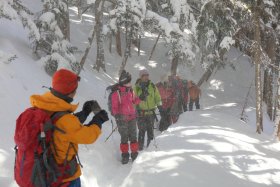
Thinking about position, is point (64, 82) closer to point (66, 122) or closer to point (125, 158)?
point (66, 122)

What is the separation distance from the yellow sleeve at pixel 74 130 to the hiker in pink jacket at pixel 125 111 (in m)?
4.54

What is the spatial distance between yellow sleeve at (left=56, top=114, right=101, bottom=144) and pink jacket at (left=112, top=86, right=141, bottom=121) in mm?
4542

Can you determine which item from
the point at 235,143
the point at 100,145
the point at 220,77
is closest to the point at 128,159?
the point at 100,145

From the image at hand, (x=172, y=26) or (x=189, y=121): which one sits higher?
(x=172, y=26)

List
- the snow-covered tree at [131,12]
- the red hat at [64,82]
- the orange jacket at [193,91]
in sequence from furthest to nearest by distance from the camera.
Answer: the orange jacket at [193,91] < the snow-covered tree at [131,12] < the red hat at [64,82]

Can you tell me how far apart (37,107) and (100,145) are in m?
5.60

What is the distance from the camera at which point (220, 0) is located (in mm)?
12781

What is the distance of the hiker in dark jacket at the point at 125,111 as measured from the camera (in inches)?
336

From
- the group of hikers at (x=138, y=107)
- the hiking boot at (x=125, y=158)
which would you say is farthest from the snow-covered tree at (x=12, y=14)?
the hiking boot at (x=125, y=158)

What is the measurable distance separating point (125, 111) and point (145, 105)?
1.40 m

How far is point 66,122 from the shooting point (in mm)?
3877

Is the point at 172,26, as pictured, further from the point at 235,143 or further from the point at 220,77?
the point at 220,77

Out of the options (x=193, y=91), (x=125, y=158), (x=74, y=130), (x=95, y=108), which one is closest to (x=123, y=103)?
(x=125, y=158)

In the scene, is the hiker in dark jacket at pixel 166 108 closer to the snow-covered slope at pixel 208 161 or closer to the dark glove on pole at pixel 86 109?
the snow-covered slope at pixel 208 161
